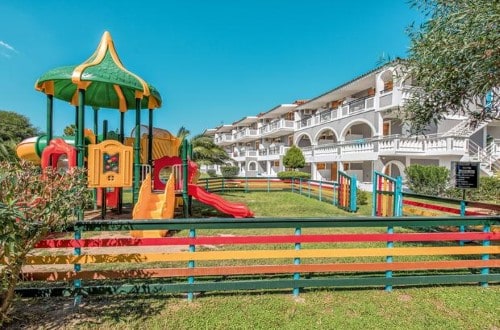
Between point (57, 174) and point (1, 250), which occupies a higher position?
point (57, 174)

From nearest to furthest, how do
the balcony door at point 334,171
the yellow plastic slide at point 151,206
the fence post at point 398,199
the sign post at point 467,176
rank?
the yellow plastic slide at point 151,206
the sign post at point 467,176
the fence post at point 398,199
the balcony door at point 334,171

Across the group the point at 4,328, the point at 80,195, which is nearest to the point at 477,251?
the point at 80,195

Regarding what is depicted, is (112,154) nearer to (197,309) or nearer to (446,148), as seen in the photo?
(197,309)

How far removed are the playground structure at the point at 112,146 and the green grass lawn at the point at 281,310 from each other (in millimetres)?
3771

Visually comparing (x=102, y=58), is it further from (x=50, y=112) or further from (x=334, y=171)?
(x=334, y=171)

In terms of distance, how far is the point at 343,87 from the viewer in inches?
939

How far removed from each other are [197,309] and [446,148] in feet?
56.0

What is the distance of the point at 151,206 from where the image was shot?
7.68m

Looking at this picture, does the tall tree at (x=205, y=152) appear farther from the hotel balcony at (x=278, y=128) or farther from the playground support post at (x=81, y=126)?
the hotel balcony at (x=278, y=128)

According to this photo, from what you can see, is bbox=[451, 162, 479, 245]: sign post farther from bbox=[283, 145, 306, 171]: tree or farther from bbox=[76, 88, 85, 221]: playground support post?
bbox=[283, 145, 306, 171]: tree

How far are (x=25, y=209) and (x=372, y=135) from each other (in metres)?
22.3

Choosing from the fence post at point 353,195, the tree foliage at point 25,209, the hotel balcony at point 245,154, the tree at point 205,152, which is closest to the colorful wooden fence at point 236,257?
the tree foliage at point 25,209

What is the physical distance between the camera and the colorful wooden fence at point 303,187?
12013mm

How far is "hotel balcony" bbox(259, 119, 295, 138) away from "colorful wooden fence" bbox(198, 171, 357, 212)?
13129 mm
